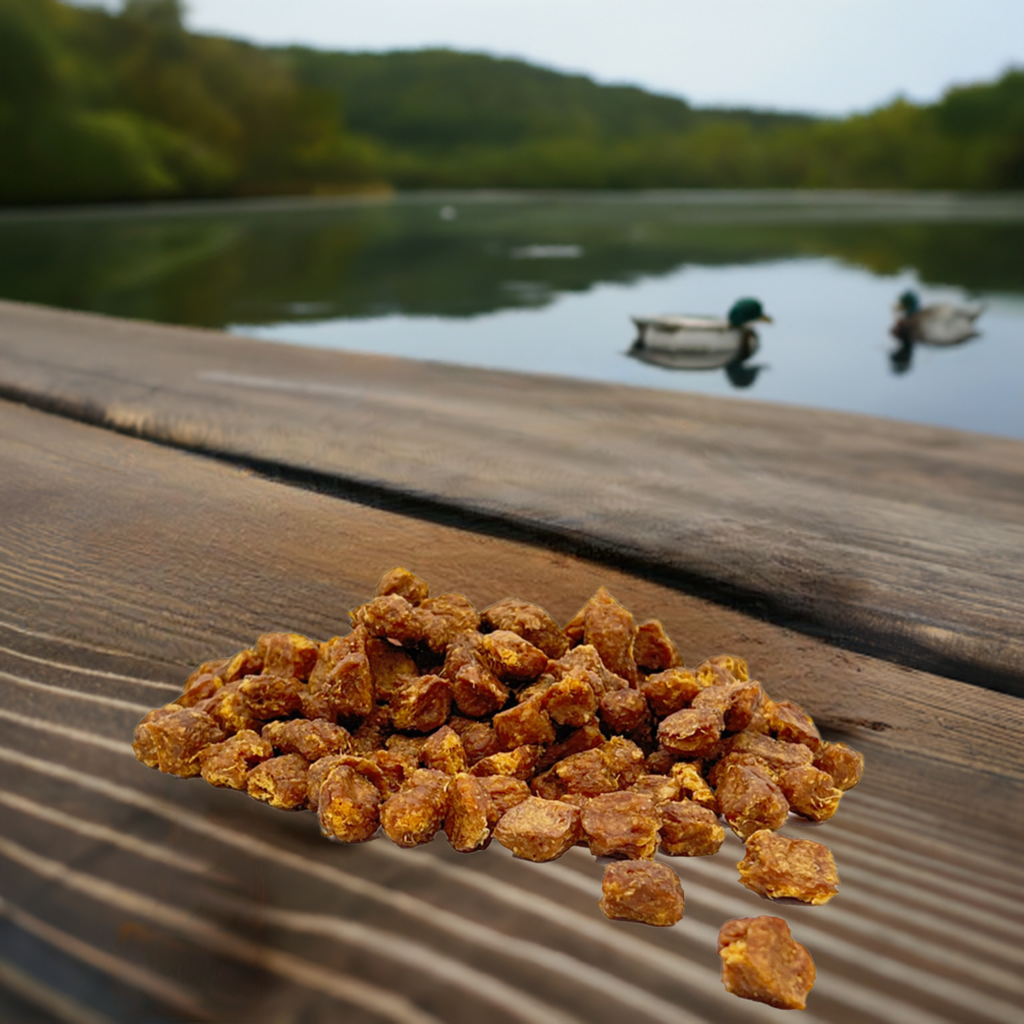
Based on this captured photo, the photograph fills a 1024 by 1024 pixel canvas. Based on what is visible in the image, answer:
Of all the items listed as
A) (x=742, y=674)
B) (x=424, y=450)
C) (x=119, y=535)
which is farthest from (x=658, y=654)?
(x=119, y=535)

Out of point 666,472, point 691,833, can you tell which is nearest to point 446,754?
point 691,833

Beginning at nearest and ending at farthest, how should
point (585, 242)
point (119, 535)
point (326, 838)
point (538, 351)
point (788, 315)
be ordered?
point (326, 838) < point (119, 535) < point (538, 351) < point (788, 315) < point (585, 242)

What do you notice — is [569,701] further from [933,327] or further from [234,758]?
[933,327]

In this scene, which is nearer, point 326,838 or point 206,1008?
point 206,1008

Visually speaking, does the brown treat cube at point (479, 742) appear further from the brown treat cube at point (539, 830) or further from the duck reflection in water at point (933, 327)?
the duck reflection in water at point (933, 327)

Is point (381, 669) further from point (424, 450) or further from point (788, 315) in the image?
point (788, 315)

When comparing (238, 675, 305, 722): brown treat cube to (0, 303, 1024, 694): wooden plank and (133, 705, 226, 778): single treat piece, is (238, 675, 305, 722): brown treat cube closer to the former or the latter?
(133, 705, 226, 778): single treat piece

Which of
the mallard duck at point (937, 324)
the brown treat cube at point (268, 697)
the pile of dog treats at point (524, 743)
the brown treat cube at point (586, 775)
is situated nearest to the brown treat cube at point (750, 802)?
the pile of dog treats at point (524, 743)

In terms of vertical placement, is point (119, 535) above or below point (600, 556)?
below
